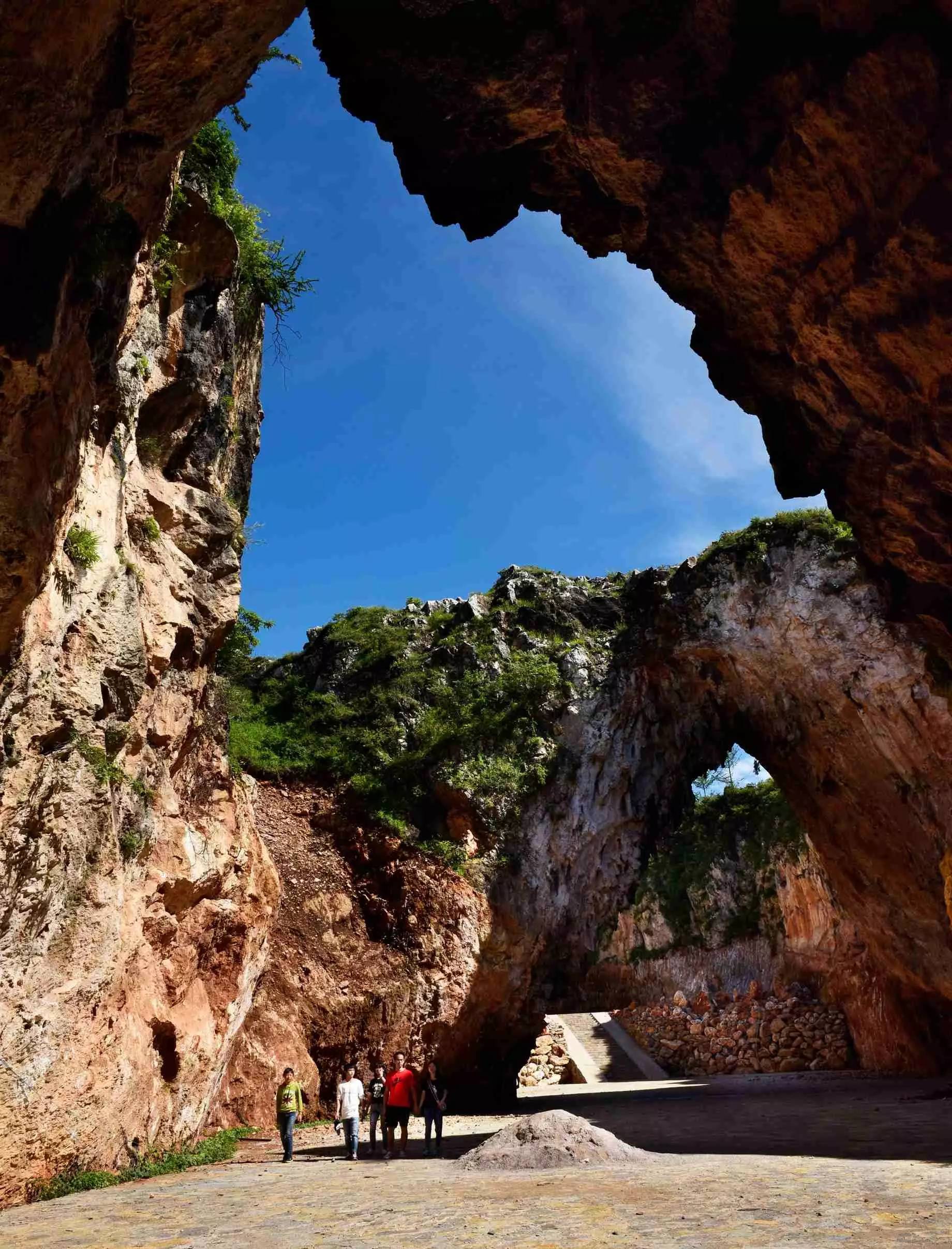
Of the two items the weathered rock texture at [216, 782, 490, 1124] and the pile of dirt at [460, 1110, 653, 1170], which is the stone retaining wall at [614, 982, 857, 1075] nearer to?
the weathered rock texture at [216, 782, 490, 1124]

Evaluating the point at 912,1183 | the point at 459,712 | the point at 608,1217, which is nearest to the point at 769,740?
the point at 459,712

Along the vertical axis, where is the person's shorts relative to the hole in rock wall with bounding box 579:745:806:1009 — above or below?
below

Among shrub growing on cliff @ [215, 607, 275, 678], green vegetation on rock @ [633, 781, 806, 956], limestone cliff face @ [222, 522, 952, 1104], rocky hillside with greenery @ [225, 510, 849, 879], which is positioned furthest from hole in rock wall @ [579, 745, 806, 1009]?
shrub growing on cliff @ [215, 607, 275, 678]

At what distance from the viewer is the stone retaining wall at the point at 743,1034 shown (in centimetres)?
2750

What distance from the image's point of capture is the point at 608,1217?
6.09m

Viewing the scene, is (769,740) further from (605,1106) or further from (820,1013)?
(820,1013)

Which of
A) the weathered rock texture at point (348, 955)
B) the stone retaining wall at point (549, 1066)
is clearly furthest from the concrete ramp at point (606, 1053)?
the weathered rock texture at point (348, 955)

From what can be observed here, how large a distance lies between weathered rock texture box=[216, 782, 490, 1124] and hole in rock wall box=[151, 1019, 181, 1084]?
444 cm

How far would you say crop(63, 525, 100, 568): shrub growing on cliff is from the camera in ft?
28.8

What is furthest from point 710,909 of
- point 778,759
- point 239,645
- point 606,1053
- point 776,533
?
point 239,645

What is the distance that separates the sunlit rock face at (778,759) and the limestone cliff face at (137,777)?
8510 millimetres

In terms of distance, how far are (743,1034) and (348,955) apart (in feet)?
57.5

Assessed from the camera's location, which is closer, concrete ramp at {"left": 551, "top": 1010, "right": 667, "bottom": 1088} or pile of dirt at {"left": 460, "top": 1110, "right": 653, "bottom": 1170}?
pile of dirt at {"left": 460, "top": 1110, "right": 653, "bottom": 1170}

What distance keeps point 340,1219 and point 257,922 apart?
28.8ft
